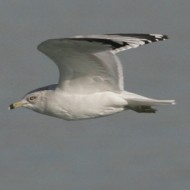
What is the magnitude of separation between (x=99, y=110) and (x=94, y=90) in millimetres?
271

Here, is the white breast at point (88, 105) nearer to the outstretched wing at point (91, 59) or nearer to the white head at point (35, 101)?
the outstretched wing at point (91, 59)

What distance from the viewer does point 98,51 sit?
1586 cm

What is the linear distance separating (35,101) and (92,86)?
2.22ft

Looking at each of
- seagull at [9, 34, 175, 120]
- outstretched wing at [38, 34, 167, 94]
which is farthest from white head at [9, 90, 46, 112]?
outstretched wing at [38, 34, 167, 94]

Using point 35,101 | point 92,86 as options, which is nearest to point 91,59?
point 92,86

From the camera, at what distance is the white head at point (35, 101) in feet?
54.5

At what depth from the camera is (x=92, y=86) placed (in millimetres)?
16453

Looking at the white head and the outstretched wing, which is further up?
the outstretched wing

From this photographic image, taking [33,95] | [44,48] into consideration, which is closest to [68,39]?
[44,48]

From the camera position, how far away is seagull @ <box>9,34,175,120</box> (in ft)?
52.5

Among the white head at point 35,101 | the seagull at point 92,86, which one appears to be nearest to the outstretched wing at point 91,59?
the seagull at point 92,86

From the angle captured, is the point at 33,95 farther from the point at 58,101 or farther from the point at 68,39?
the point at 68,39

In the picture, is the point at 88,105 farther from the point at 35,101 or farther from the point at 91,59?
the point at 35,101

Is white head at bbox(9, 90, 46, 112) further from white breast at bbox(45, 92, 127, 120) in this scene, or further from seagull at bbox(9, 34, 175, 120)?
white breast at bbox(45, 92, 127, 120)
